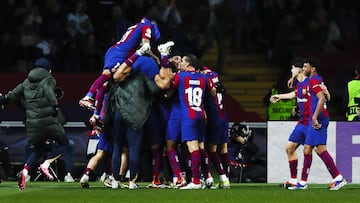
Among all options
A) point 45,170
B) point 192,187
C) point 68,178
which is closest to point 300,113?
point 192,187

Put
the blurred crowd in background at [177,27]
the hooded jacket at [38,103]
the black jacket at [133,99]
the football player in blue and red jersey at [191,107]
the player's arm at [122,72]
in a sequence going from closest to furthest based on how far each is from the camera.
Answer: the black jacket at [133,99], the player's arm at [122,72], the football player in blue and red jersey at [191,107], the hooded jacket at [38,103], the blurred crowd in background at [177,27]

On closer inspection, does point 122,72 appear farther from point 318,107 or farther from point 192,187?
point 318,107

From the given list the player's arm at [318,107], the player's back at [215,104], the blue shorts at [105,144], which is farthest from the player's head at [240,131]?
the blue shorts at [105,144]

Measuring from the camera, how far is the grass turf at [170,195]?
19734mm

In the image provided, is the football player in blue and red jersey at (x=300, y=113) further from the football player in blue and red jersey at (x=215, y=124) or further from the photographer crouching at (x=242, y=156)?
the photographer crouching at (x=242, y=156)

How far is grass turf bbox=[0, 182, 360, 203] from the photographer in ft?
64.7

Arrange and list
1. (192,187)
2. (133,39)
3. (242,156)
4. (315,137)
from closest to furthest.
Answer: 1. (192,187)
2. (315,137)
3. (133,39)
4. (242,156)

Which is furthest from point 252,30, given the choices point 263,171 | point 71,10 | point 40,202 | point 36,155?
point 40,202

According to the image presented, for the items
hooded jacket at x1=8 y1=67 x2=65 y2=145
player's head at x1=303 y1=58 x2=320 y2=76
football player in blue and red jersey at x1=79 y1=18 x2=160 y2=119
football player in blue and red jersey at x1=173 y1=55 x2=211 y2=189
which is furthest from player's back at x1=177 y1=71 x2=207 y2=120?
hooded jacket at x1=8 y1=67 x2=65 y2=145

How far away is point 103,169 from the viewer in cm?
2580

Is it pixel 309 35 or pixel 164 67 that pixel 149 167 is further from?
pixel 309 35

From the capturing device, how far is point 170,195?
20.5 metres

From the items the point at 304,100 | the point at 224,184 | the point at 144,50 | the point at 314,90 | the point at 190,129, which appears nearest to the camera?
the point at 144,50

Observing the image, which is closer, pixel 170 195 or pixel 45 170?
pixel 170 195
